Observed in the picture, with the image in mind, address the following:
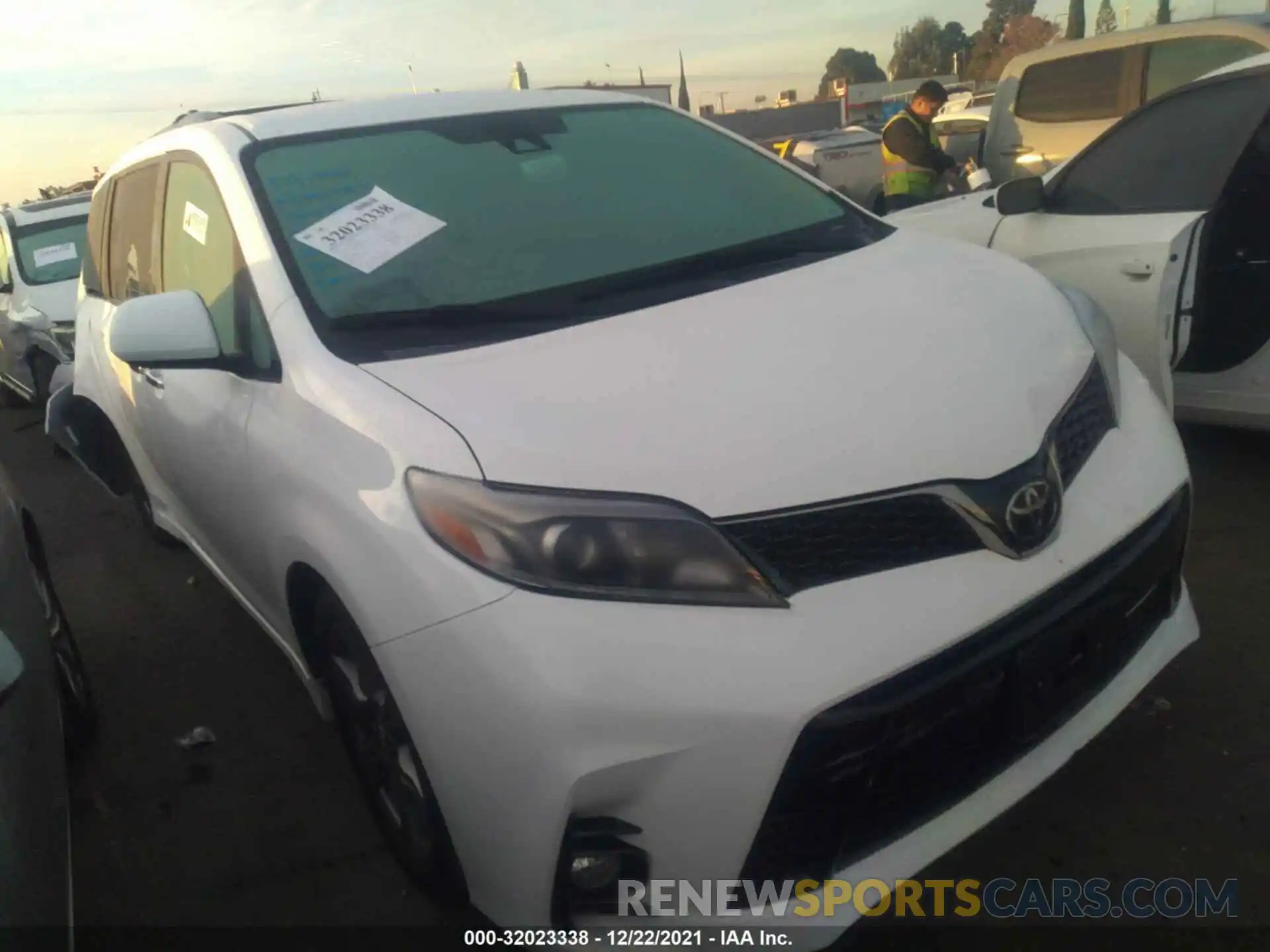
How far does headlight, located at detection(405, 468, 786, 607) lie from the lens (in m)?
1.78

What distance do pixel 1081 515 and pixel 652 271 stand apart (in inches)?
44.9

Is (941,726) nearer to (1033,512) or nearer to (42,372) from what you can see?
(1033,512)

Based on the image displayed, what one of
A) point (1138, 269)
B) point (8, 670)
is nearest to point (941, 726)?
point (8, 670)

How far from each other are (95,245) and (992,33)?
84.5 meters

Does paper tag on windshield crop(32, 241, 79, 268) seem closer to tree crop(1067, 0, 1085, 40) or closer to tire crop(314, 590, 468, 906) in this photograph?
tire crop(314, 590, 468, 906)

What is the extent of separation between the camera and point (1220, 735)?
2.67m

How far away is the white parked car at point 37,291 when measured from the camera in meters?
7.42

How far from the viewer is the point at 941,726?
184 centimetres

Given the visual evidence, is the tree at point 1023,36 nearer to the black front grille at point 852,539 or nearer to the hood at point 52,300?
the hood at point 52,300

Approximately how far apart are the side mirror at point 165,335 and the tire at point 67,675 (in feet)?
2.79

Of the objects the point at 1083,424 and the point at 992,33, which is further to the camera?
the point at 992,33

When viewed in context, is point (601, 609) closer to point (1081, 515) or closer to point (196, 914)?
point (1081, 515)

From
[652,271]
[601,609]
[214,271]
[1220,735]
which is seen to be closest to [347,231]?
[214,271]

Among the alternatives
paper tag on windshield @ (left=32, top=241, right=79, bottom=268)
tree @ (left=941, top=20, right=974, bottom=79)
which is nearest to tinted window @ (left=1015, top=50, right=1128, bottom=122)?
paper tag on windshield @ (left=32, top=241, right=79, bottom=268)
